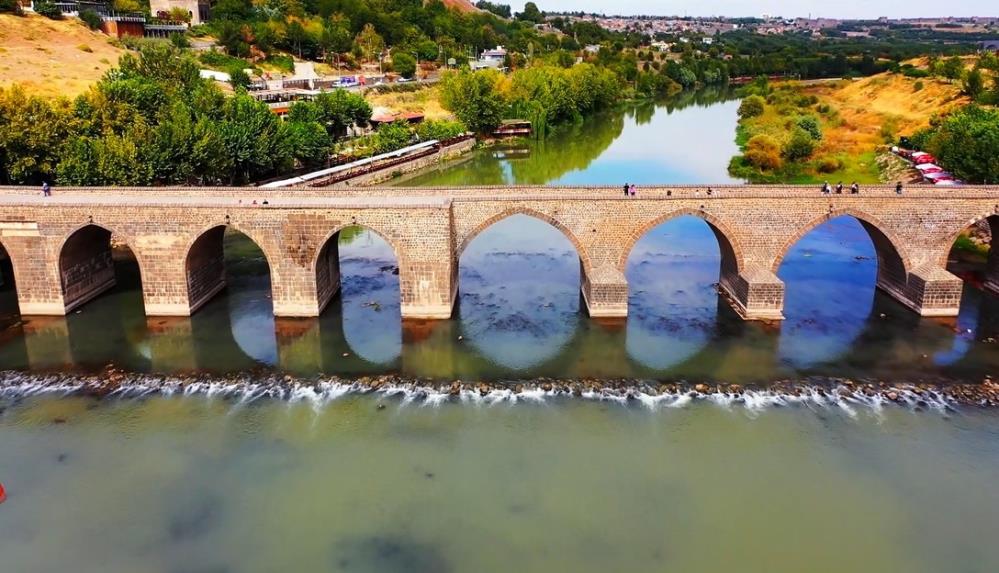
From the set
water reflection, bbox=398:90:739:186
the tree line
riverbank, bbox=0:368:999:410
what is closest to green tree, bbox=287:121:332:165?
the tree line

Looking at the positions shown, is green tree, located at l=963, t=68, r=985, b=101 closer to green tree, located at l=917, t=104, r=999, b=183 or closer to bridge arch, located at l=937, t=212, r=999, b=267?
green tree, located at l=917, t=104, r=999, b=183

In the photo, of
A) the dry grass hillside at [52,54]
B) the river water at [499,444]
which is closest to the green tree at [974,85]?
the river water at [499,444]

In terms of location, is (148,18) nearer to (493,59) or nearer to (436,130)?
(436,130)

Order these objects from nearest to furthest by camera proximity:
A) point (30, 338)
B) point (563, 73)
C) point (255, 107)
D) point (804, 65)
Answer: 1. point (30, 338)
2. point (255, 107)
3. point (563, 73)
4. point (804, 65)

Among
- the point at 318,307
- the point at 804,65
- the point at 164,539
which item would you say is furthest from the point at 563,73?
the point at 164,539

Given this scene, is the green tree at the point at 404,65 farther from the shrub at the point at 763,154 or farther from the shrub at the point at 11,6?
the shrub at the point at 763,154

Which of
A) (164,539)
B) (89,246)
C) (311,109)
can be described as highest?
(311,109)

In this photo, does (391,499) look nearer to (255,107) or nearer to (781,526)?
(781,526)
